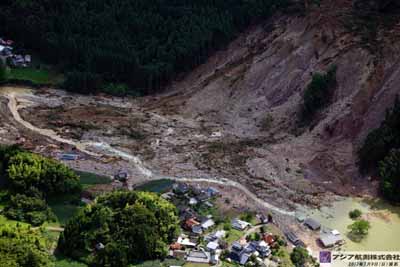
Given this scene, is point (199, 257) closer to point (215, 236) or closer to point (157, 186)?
point (215, 236)

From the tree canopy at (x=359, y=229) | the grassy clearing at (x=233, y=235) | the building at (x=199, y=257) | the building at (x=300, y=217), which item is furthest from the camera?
the building at (x=300, y=217)

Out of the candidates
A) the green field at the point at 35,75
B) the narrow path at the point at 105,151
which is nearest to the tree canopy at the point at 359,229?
the narrow path at the point at 105,151

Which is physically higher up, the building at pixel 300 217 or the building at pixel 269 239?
the building at pixel 300 217

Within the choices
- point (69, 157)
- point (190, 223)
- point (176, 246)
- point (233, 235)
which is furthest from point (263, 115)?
point (176, 246)

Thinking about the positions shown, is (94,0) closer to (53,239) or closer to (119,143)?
(119,143)

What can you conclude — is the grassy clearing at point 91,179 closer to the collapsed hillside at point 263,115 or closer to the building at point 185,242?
the collapsed hillside at point 263,115

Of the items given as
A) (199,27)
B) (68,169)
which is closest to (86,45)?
(199,27)

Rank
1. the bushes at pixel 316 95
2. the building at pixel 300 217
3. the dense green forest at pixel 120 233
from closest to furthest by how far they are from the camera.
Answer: the dense green forest at pixel 120 233 → the building at pixel 300 217 → the bushes at pixel 316 95
